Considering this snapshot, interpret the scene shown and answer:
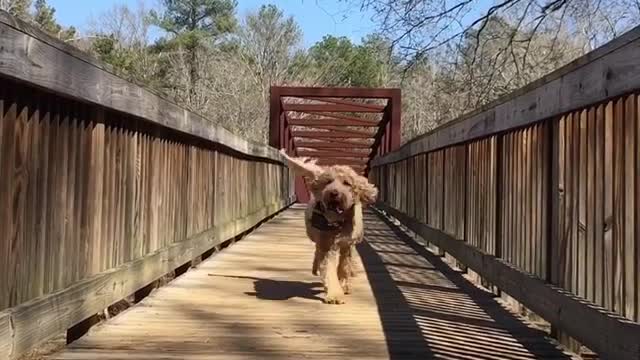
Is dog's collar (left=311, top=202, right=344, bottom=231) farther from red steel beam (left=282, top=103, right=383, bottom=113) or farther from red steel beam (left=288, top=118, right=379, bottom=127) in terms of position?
red steel beam (left=288, top=118, right=379, bottom=127)

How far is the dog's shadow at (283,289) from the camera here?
622 cm

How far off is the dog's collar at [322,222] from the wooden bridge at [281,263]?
1.75 ft

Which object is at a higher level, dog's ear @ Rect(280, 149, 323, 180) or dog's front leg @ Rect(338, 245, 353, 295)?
dog's ear @ Rect(280, 149, 323, 180)

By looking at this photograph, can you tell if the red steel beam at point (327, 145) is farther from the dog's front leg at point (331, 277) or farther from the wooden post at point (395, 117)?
the dog's front leg at point (331, 277)

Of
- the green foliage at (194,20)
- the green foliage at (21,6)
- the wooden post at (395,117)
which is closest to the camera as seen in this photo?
the wooden post at (395,117)

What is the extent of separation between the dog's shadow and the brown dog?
285 mm

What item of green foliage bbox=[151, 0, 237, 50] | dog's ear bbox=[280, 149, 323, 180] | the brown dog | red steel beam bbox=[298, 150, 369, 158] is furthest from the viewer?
green foliage bbox=[151, 0, 237, 50]

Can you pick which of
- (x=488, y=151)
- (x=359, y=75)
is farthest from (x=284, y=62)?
(x=488, y=151)

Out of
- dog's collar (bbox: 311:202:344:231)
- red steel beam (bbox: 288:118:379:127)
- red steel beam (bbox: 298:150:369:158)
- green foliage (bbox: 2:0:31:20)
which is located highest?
green foliage (bbox: 2:0:31:20)

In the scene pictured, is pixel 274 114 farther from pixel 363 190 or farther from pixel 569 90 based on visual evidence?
pixel 569 90

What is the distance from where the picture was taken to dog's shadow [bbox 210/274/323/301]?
20.4 ft

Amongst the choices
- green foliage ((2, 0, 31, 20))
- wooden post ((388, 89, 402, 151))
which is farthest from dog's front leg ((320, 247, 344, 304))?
green foliage ((2, 0, 31, 20))

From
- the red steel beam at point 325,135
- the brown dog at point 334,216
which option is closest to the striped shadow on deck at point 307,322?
the brown dog at point 334,216

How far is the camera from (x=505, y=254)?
589 cm
